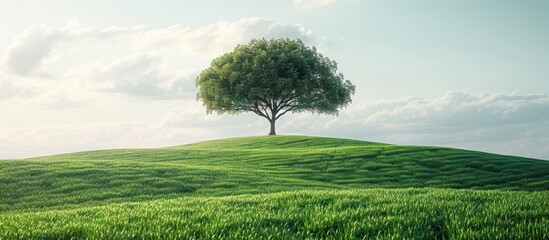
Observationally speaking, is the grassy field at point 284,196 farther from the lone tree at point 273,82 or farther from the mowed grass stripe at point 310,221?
the lone tree at point 273,82

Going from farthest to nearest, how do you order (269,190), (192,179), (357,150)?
(357,150), (192,179), (269,190)

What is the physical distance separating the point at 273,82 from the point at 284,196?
5555 cm

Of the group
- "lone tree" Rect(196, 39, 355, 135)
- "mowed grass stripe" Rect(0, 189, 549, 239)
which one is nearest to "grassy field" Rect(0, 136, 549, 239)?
"mowed grass stripe" Rect(0, 189, 549, 239)

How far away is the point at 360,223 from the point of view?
10227 millimetres

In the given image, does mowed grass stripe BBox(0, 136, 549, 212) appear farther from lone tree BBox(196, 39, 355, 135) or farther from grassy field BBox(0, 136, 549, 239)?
lone tree BBox(196, 39, 355, 135)

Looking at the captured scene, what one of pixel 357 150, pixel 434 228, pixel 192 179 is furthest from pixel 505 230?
pixel 357 150

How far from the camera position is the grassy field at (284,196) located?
996cm

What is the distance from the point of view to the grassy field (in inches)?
392

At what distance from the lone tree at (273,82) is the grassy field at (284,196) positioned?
12.4m

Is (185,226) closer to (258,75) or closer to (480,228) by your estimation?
(480,228)

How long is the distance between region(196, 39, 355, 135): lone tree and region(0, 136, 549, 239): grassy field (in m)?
12.4

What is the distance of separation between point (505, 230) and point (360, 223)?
3.05 metres

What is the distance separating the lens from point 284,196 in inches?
569

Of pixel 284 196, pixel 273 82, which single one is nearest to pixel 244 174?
pixel 284 196
